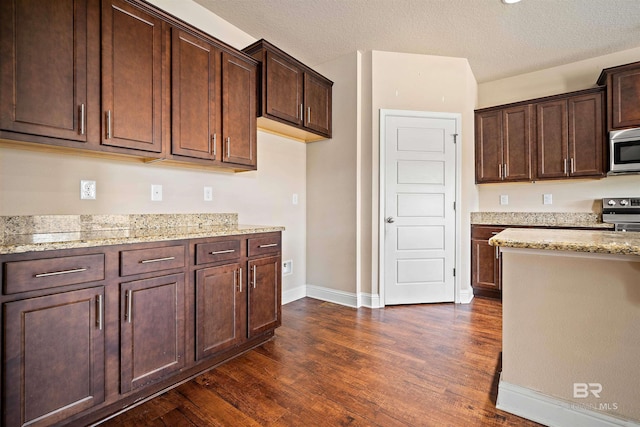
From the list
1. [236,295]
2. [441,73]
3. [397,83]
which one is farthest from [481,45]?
[236,295]

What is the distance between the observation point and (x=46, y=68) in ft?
4.84

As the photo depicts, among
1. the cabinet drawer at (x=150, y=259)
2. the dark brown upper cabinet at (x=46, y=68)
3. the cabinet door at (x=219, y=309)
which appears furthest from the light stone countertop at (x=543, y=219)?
the dark brown upper cabinet at (x=46, y=68)

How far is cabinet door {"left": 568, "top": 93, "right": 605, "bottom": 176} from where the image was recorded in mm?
3166

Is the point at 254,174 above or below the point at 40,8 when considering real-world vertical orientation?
below

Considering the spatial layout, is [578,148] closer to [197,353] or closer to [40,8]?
[197,353]

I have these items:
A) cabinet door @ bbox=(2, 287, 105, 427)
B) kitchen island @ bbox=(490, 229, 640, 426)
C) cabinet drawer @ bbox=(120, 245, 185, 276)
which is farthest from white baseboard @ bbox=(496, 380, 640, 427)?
cabinet door @ bbox=(2, 287, 105, 427)

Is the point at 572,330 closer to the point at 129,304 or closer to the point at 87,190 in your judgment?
the point at 129,304

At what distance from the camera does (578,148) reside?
10.7ft

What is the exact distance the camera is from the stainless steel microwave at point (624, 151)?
2910 millimetres

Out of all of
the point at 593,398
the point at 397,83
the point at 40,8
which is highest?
the point at 397,83

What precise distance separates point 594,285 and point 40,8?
2943 millimetres

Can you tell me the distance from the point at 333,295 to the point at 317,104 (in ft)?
6.90

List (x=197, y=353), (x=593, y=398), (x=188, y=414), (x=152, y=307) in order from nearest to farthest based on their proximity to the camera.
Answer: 1. (x=593, y=398)
2. (x=188, y=414)
3. (x=152, y=307)
4. (x=197, y=353)

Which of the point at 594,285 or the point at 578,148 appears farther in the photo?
the point at 578,148
